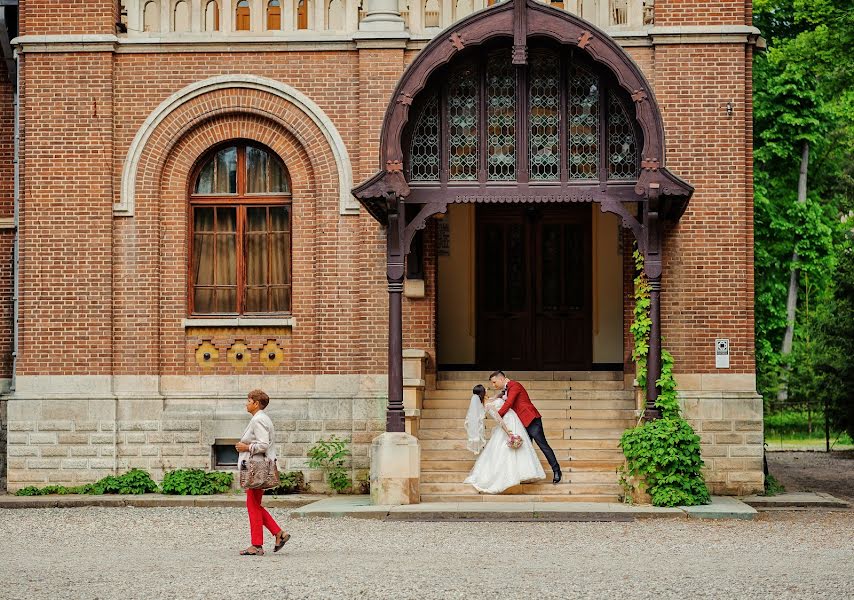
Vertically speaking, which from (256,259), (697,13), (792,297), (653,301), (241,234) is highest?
(697,13)

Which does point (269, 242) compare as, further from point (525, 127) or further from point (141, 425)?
point (525, 127)

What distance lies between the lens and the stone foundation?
19.9 metres

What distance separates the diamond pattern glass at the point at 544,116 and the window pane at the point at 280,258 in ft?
A: 13.6

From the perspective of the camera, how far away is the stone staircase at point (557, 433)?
60.1 feet

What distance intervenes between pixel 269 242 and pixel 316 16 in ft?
10.9

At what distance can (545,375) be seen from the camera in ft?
70.0

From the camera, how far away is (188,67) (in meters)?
20.3

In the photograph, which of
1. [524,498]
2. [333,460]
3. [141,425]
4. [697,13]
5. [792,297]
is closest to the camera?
[524,498]

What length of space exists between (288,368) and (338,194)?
260cm

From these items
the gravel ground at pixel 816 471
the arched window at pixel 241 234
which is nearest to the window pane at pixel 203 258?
the arched window at pixel 241 234

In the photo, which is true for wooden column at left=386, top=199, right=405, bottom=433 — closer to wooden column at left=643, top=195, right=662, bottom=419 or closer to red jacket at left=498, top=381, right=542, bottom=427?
red jacket at left=498, top=381, right=542, bottom=427

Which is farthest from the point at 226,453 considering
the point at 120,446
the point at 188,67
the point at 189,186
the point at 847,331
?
the point at 847,331

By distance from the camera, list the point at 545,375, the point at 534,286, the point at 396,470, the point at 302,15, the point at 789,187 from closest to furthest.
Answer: the point at 396,470, the point at 302,15, the point at 545,375, the point at 534,286, the point at 789,187

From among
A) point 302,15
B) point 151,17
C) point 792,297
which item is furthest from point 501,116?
point 792,297
